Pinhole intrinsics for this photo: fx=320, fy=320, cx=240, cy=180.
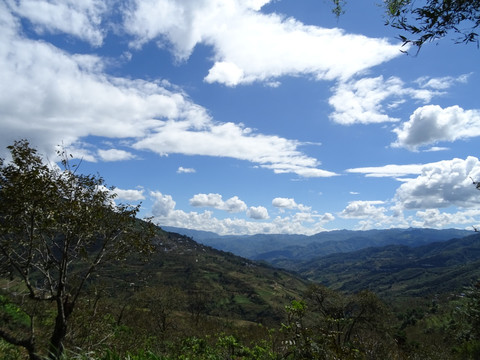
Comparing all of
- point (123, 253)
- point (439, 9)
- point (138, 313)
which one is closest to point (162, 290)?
point (138, 313)

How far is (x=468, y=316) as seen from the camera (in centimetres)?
2372

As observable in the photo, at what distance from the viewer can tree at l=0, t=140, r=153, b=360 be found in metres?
10.7

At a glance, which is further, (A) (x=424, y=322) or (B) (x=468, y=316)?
(A) (x=424, y=322)

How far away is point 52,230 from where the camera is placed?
12.4 m

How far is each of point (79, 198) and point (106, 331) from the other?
27.9 ft

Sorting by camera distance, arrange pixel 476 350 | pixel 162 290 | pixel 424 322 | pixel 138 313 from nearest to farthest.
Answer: pixel 476 350
pixel 138 313
pixel 162 290
pixel 424 322

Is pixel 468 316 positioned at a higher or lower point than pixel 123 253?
lower

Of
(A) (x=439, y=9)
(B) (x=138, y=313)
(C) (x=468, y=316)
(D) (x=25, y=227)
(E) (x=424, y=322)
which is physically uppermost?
(A) (x=439, y=9)

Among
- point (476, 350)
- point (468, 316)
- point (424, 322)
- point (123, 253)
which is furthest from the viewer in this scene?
point (424, 322)

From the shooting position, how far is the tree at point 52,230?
1071 centimetres

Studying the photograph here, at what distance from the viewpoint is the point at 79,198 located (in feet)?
42.2

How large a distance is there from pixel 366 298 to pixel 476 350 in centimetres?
2841

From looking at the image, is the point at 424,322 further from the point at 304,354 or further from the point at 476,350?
the point at 304,354

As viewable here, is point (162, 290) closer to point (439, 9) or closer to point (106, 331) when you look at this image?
point (106, 331)
